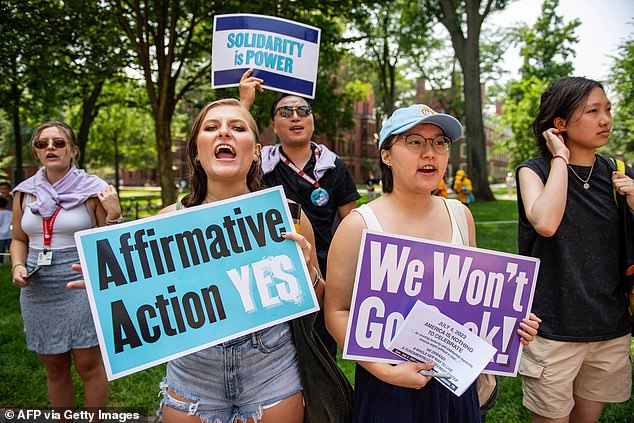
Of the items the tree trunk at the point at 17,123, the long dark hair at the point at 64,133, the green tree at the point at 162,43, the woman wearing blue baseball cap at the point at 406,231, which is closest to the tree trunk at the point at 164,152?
the green tree at the point at 162,43

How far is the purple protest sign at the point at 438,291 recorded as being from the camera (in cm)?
178

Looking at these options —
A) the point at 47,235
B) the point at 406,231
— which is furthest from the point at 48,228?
the point at 406,231

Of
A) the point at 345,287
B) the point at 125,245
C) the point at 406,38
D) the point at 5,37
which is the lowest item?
the point at 345,287

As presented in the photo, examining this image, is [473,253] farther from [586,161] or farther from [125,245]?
[125,245]

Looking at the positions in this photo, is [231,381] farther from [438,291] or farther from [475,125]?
[475,125]

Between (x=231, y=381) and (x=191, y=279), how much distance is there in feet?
1.44

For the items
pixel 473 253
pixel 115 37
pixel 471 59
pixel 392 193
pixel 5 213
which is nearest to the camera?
pixel 473 253

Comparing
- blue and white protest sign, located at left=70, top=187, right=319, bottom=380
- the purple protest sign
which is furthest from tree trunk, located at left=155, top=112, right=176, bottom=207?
the purple protest sign

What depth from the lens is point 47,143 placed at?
3.09 m

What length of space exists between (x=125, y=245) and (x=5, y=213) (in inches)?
406

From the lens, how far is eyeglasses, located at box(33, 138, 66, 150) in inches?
122

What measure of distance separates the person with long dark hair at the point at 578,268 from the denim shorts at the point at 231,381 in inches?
54.3

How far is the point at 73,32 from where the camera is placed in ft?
35.7

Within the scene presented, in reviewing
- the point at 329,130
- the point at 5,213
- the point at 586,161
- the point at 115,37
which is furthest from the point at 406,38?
the point at 586,161
